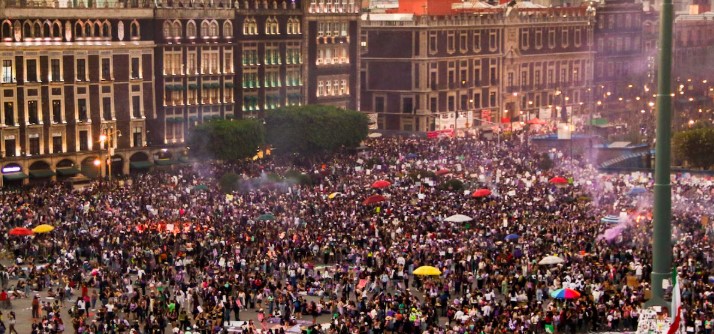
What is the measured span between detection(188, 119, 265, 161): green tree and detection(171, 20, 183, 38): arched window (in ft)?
26.2

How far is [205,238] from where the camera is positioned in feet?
210

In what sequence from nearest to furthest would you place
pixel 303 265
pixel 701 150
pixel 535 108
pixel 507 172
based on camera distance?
pixel 303 265 → pixel 507 172 → pixel 701 150 → pixel 535 108

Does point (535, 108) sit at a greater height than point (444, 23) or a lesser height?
lesser

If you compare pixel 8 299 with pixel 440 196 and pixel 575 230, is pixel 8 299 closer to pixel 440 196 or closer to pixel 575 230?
pixel 575 230

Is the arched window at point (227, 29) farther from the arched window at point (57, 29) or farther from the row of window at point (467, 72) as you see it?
the row of window at point (467, 72)

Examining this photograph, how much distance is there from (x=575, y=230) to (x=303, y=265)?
13.5m

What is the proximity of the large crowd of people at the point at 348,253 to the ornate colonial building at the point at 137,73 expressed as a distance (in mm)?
9067

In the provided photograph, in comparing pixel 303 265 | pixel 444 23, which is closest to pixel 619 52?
pixel 444 23

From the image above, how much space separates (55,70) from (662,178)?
80.3 m

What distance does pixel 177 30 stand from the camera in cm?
10550

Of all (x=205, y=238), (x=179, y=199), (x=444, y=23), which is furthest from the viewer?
(x=444, y=23)

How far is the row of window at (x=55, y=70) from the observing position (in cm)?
9250

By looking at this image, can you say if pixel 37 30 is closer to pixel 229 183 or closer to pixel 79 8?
pixel 79 8

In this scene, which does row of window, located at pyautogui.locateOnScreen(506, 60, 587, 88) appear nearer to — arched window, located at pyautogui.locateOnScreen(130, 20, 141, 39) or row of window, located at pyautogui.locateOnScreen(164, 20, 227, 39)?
row of window, located at pyautogui.locateOnScreen(164, 20, 227, 39)
